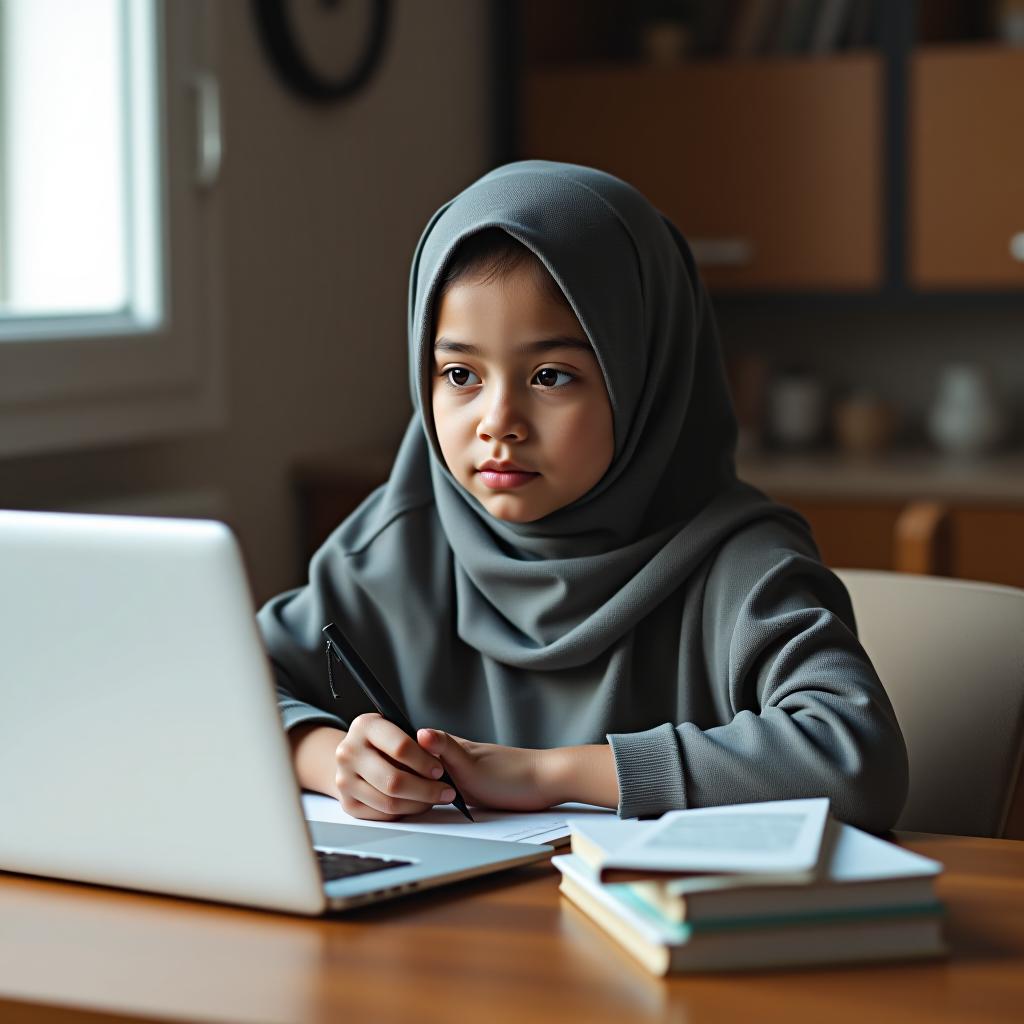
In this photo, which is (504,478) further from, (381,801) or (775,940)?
(775,940)

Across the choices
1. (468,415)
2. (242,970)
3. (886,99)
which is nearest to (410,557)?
(468,415)

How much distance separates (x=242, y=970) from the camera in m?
0.81

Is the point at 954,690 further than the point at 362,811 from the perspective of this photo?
Yes

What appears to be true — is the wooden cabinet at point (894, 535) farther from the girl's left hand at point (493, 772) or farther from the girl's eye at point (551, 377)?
the girl's left hand at point (493, 772)

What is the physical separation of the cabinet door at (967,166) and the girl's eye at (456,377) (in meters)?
2.16

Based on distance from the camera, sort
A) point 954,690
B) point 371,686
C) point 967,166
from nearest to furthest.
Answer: point 371,686 < point 954,690 < point 967,166

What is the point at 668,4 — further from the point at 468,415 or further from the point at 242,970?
the point at 242,970

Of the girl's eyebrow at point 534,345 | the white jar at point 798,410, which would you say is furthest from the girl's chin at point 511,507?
the white jar at point 798,410

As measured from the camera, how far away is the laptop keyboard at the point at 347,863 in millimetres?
943

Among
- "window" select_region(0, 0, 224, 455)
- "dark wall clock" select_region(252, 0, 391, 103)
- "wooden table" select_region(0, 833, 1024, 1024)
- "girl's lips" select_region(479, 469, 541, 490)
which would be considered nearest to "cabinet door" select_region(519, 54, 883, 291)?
"dark wall clock" select_region(252, 0, 391, 103)

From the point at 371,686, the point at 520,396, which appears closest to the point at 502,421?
the point at 520,396

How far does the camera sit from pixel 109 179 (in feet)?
7.96

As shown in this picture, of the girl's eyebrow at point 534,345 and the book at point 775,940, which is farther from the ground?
the girl's eyebrow at point 534,345

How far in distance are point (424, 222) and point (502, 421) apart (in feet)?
7.27
